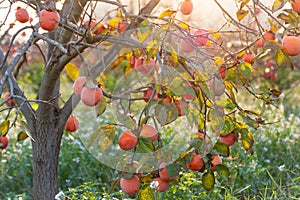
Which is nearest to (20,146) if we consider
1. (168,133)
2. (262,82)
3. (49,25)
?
(168,133)

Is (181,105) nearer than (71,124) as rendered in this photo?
Yes

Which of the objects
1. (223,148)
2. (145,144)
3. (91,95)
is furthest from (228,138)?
(91,95)

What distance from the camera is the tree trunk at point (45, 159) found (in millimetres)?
2256

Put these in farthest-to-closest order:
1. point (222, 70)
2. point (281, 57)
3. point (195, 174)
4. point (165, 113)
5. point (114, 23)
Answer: point (195, 174)
point (114, 23)
point (222, 70)
point (281, 57)
point (165, 113)

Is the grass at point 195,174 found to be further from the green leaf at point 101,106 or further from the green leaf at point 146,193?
the green leaf at point 101,106

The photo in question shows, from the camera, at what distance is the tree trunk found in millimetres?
2256

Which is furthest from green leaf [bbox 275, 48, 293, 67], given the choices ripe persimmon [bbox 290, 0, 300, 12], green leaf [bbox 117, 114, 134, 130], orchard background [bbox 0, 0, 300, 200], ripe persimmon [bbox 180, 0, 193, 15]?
green leaf [bbox 117, 114, 134, 130]

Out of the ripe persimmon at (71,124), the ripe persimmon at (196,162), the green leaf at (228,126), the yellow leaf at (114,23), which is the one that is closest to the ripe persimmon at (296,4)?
the green leaf at (228,126)

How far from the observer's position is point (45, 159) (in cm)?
227

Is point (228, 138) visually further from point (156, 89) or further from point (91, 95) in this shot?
point (91, 95)

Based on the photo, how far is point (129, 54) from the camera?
83.4 inches

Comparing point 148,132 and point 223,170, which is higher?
point 148,132

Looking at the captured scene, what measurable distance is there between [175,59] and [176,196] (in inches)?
43.9

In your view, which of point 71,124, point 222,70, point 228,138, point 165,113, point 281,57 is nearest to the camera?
point 165,113
